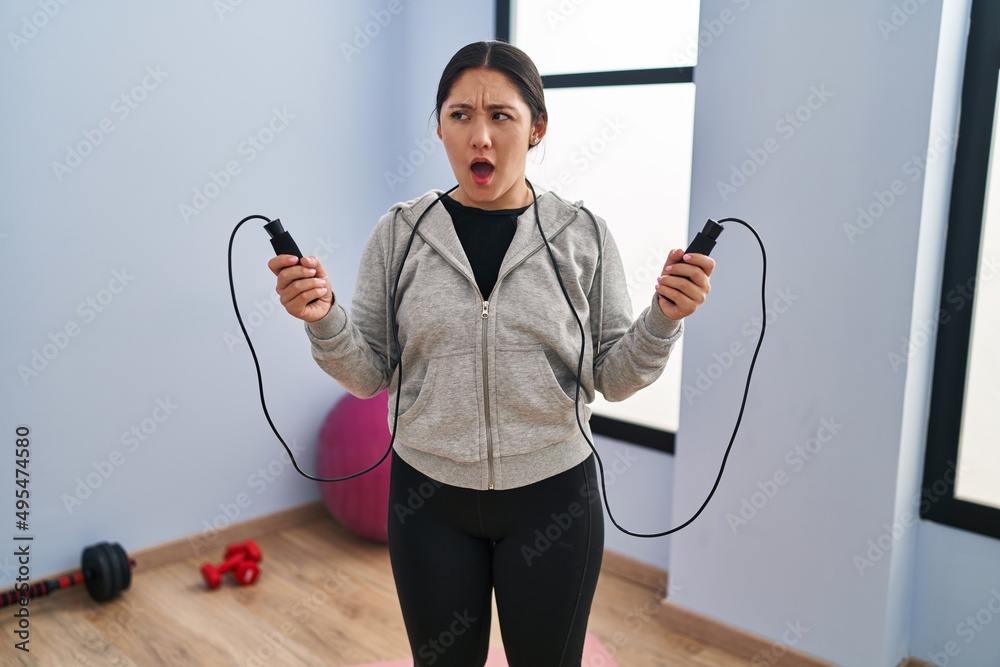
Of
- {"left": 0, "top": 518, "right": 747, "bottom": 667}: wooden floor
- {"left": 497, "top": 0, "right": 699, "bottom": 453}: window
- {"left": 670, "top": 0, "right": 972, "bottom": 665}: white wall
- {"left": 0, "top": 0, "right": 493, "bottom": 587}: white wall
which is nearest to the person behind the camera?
{"left": 670, "top": 0, "right": 972, "bottom": 665}: white wall

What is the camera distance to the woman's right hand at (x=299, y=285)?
1.17 meters

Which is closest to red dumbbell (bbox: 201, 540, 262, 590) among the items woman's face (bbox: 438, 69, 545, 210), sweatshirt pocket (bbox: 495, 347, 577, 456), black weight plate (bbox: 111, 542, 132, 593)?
black weight plate (bbox: 111, 542, 132, 593)

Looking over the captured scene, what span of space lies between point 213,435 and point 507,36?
175 cm

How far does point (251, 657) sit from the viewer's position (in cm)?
218

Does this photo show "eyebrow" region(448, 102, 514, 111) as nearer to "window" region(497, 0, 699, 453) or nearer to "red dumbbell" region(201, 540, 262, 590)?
"window" region(497, 0, 699, 453)

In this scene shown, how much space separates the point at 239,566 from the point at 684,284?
6.45 feet

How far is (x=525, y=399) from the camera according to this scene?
4.09 ft

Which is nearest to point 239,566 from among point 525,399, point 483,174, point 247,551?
point 247,551

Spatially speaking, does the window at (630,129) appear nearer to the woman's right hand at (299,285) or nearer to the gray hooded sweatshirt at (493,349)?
the gray hooded sweatshirt at (493,349)

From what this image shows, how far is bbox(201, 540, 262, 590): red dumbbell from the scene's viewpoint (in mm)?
2541

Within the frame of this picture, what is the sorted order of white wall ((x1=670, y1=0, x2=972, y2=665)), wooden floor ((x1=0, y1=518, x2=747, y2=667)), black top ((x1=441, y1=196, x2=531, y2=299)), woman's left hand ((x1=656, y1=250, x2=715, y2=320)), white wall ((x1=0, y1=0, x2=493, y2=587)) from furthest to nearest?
1. white wall ((x1=0, y1=0, x2=493, y2=587))
2. wooden floor ((x1=0, y1=518, x2=747, y2=667))
3. white wall ((x1=670, y1=0, x2=972, y2=665))
4. black top ((x1=441, y1=196, x2=531, y2=299))
5. woman's left hand ((x1=656, y1=250, x2=715, y2=320))

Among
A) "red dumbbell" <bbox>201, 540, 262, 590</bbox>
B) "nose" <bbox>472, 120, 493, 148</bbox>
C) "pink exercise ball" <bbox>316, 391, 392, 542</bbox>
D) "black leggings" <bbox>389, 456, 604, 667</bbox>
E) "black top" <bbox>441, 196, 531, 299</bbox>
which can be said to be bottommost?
"red dumbbell" <bbox>201, 540, 262, 590</bbox>

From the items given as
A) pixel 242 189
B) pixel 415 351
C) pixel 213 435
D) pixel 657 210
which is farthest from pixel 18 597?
pixel 657 210

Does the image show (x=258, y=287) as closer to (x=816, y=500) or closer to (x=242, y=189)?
(x=242, y=189)
